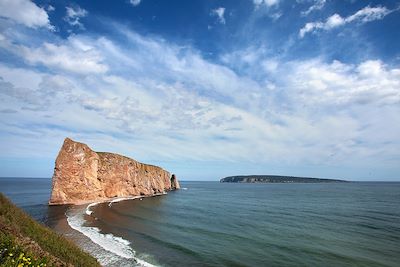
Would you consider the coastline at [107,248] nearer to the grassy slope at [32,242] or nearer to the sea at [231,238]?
the sea at [231,238]

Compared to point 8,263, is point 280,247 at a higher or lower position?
lower

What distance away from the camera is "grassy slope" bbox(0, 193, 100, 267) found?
10.7 meters

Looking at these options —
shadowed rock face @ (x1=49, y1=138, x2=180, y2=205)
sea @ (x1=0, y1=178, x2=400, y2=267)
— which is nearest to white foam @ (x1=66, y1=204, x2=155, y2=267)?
sea @ (x1=0, y1=178, x2=400, y2=267)

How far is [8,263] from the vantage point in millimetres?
8320

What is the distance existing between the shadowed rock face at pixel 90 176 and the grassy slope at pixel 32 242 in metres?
51.2

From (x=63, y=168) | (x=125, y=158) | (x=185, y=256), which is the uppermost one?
(x=125, y=158)

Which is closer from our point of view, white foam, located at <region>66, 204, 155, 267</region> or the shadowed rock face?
white foam, located at <region>66, 204, 155, 267</region>

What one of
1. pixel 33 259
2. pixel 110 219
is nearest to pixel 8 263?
pixel 33 259

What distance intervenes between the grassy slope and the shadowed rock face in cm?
5120

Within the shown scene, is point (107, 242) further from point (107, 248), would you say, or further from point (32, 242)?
point (32, 242)

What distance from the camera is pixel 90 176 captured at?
70562 millimetres

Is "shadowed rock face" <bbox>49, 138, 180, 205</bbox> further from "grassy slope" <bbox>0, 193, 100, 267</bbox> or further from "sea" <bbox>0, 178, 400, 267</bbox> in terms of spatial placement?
"grassy slope" <bbox>0, 193, 100, 267</bbox>

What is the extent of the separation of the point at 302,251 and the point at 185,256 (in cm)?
1173

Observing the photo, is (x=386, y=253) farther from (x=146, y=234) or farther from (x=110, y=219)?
(x=110, y=219)
